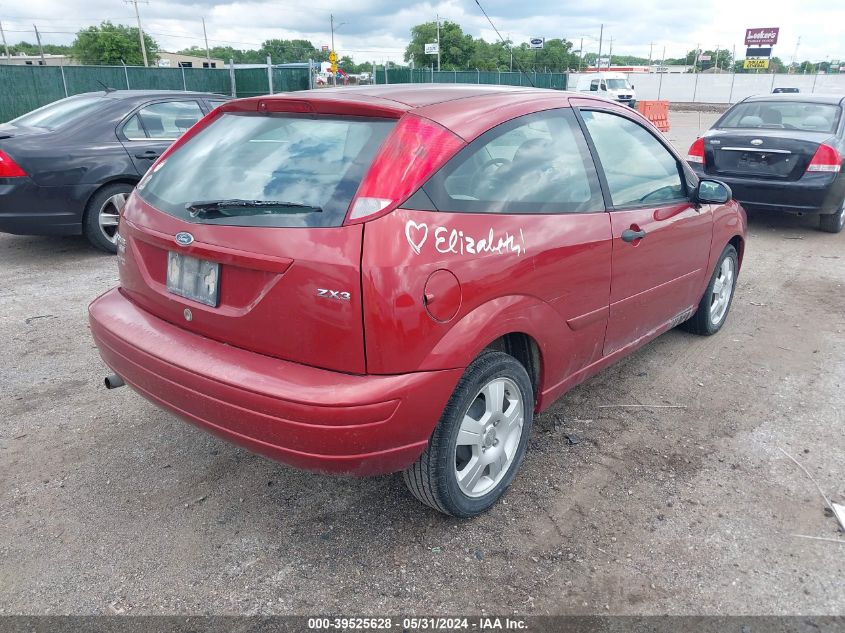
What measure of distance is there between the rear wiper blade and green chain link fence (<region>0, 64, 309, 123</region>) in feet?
61.5

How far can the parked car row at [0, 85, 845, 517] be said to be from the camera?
2.22 m

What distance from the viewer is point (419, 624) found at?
2268 mm

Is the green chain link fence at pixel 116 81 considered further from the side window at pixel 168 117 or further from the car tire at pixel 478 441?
the car tire at pixel 478 441

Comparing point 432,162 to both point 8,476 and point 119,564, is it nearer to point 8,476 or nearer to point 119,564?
point 119,564

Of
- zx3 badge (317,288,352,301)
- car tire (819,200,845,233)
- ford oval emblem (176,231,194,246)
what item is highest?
ford oval emblem (176,231,194,246)

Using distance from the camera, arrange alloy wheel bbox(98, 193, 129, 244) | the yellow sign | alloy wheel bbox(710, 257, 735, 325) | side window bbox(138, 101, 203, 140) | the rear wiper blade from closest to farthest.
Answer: the rear wiper blade < alloy wheel bbox(710, 257, 735, 325) < alloy wheel bbox(98, 193, 129, 244) < side window bbox(138, 101, 203, 140) < the yellow sign

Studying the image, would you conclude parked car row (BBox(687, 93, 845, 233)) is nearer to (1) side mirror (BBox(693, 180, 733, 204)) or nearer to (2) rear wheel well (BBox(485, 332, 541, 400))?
→ (1) side mirror (BBox(693, 180, 733, 204))

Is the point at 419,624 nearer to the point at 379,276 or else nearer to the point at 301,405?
the point at 301,405

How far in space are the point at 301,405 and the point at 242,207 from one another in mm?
777

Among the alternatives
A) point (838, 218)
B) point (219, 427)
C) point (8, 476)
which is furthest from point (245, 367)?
point (838, 218)

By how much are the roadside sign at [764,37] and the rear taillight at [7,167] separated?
3444 inches

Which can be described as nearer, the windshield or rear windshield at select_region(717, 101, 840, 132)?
the windshield

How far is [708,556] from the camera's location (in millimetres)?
2592

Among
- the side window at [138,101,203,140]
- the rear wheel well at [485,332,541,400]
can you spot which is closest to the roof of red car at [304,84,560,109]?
the rear wheel well at [485,332,541,400]
